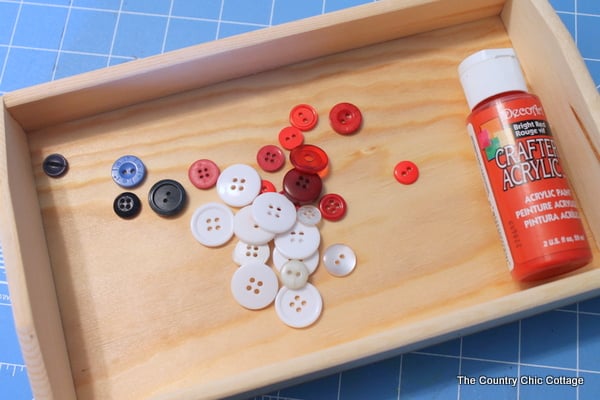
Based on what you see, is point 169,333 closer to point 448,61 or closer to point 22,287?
point 22,287

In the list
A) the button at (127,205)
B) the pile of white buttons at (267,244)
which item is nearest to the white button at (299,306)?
the pile of white buttons at (267,244)

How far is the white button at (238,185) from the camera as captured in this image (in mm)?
755

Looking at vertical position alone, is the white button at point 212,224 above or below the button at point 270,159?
below

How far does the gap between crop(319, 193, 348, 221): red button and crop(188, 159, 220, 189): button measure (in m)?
0.15

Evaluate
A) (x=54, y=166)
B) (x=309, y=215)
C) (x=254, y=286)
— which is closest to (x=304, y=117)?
(x=309, y=215)

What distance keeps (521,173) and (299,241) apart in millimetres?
294

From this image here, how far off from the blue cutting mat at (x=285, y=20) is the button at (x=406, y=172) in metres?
0.25

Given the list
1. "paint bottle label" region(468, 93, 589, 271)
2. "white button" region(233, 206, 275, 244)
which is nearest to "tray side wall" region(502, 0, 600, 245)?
"paint bottle label" region(468, 93, 589, 271)

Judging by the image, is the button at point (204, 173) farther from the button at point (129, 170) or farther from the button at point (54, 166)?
the button at point (54, 166)

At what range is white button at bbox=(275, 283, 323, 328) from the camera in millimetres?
705

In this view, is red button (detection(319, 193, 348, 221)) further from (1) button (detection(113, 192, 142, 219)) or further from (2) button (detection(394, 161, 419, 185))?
(1) button (detection(113, 192, 142, 219))

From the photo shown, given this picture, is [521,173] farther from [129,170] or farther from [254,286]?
[129,170]

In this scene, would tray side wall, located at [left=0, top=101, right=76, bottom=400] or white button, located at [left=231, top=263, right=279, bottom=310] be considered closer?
tray side wall, located at [left=0, top=101, right=76, bottom=400]

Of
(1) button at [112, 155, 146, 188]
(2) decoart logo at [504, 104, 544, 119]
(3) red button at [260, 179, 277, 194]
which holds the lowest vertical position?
(1) button at [112, 155, 146, 188]
